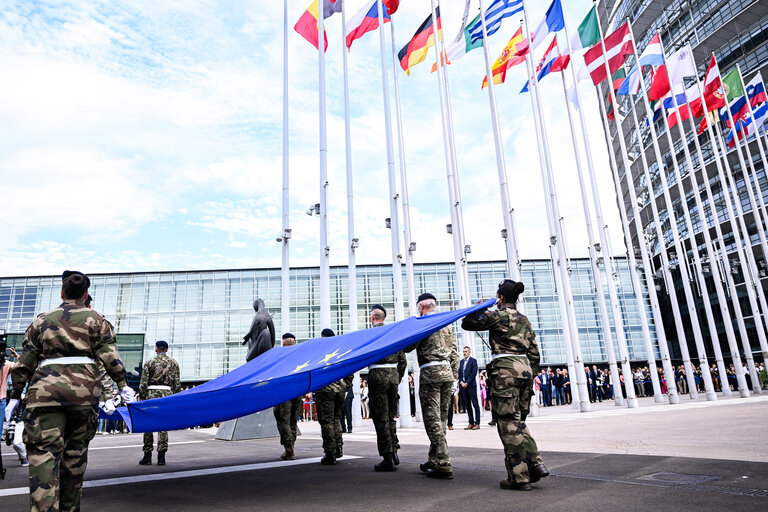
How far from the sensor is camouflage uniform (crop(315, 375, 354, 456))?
7234 mm

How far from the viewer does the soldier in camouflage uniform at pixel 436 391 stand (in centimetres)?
568

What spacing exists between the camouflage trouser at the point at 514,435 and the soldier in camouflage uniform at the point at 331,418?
2.93 meters

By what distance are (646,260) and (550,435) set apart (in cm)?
1364

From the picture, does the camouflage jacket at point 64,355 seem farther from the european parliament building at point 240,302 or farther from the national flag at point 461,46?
the european parliament building at point 240,302

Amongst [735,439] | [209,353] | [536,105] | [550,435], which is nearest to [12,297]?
[209,353]

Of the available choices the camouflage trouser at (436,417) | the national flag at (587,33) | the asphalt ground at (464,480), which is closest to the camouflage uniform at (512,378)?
the asphalt ground at (464,480)

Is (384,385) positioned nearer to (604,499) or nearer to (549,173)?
(604,499)

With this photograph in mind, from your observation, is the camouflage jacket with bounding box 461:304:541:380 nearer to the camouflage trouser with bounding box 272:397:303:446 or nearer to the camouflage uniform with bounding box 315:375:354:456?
the camouflage uniform with bounding box 315:375:354:456

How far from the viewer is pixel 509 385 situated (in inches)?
205

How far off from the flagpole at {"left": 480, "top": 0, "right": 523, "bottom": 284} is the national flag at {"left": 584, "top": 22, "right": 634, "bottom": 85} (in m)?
6.23

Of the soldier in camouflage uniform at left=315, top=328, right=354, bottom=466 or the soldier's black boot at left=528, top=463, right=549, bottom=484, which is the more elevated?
the soldier in camouflage uniform at left=315, top=328, right=354, bottom=466

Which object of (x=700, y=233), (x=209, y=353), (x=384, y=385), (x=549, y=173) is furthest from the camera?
(x=700, y=233)

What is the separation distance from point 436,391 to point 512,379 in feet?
3.73

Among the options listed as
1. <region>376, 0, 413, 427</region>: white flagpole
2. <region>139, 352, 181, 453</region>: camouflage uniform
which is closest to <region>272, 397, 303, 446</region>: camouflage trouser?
<region>139, 352, 181, 453</region>: camouflage uniform
